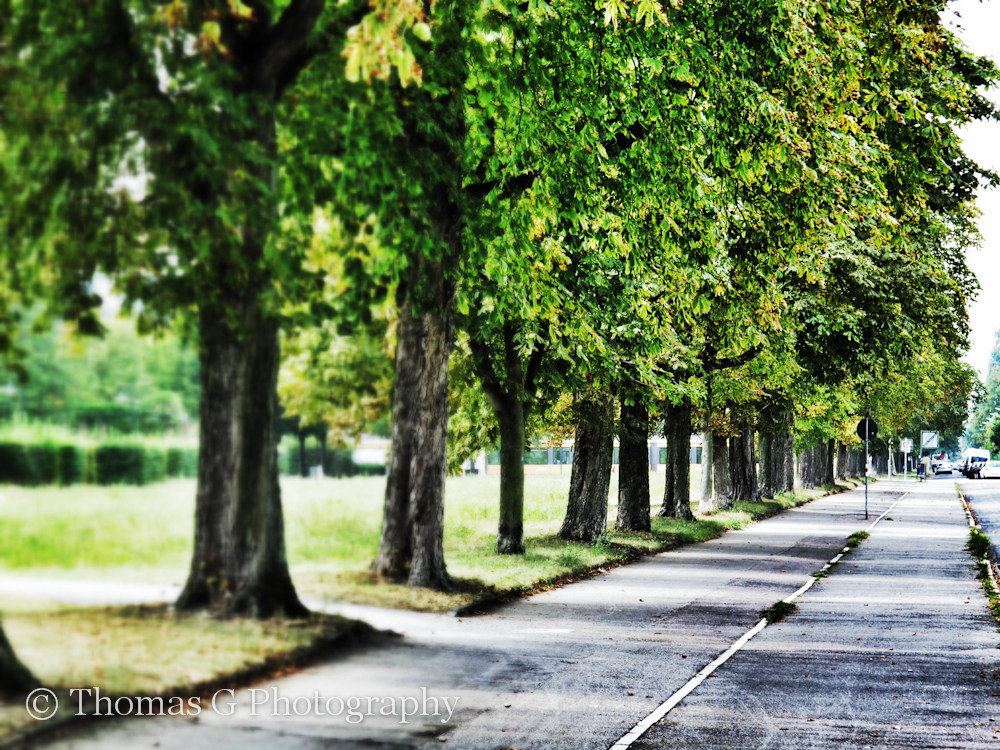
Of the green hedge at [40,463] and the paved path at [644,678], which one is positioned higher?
the green hedge at [40,463]

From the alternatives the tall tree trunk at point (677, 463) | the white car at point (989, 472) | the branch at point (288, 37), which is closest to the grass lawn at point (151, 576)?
the branch at point (288, 37)

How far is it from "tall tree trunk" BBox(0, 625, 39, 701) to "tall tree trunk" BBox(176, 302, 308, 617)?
0.83 meters

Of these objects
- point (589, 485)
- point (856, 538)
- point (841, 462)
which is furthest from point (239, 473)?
point (841, 462)

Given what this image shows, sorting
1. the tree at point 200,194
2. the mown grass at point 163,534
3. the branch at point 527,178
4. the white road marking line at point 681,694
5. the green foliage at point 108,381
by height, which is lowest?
the white road marking line at point 681,694

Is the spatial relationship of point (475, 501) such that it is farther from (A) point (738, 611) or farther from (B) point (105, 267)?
(B) point (105, 267)

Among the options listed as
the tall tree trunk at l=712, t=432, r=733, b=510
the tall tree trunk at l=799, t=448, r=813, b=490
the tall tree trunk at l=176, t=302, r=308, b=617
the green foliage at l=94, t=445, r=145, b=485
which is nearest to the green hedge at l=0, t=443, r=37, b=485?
the green foliage at l=94, t=445, r=145, b=485

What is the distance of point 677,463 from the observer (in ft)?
115

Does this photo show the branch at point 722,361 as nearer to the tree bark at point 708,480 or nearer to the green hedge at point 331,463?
the tree bark at point 708,480

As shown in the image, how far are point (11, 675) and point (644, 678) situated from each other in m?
7.47

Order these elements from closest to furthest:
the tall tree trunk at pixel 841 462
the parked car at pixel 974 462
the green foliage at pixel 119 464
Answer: the green foliage at pixel 119 464
the tall tree trunk at pixel 841 462
the parked car at pixel 974 462

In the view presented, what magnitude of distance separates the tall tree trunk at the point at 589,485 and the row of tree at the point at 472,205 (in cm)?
6

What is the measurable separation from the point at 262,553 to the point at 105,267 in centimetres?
135

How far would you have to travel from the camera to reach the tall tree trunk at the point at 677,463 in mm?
33656

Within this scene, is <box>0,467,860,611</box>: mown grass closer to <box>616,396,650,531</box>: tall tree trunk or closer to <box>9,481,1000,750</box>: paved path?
<box>9,481,1000,750</box>: paved path
